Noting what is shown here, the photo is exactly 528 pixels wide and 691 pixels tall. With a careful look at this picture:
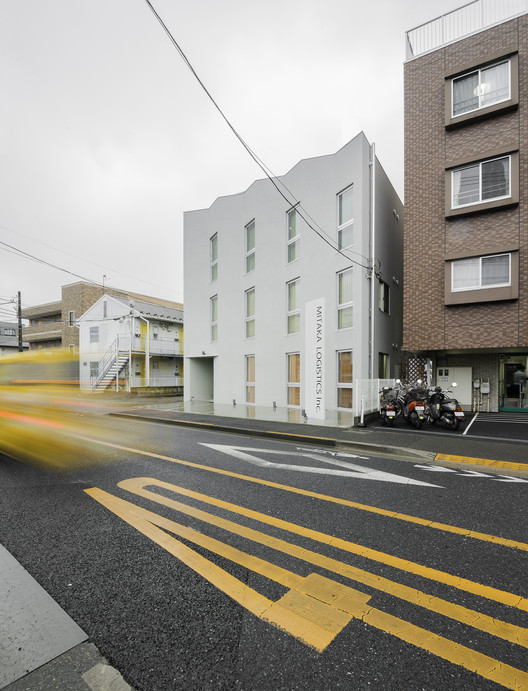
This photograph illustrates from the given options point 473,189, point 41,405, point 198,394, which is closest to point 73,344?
point 198,394

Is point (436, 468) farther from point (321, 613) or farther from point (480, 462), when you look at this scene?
point (321, 613)

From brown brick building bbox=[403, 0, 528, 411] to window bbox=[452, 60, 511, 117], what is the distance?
0.03 metres

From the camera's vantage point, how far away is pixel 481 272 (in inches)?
479

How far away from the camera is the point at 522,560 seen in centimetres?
275

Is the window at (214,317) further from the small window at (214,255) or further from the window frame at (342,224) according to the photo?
the window frame at (342,224)

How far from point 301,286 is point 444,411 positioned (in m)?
7.05

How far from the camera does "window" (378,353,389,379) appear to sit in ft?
45.5

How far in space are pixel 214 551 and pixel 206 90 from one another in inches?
330

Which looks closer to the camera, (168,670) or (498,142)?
(168,670)

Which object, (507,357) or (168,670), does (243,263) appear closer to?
(507,357)

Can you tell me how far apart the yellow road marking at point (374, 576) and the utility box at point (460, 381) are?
1315 centimetres

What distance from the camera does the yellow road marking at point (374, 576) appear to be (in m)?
2.05

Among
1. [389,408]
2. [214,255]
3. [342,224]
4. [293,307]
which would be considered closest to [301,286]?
[293,307]

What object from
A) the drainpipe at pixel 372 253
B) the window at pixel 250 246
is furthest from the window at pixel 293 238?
the drainpipe at pixel 372 253
